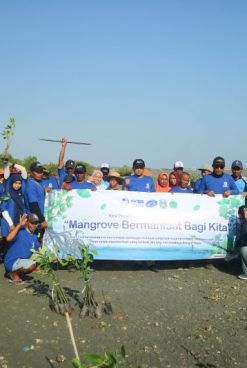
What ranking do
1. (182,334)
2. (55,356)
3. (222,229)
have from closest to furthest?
1. (55,356)
2. (182,334)
3. (222,229)

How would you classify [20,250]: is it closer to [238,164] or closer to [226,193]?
[226,193]

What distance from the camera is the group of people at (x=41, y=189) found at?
739 centimetres

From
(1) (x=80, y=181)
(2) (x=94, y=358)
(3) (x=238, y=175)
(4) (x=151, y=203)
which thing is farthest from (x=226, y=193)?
(2) (x=94, y=358)

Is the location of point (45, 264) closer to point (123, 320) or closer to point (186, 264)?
point (123, 320)

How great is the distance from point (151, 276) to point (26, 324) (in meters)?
3.01

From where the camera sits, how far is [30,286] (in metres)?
7.28

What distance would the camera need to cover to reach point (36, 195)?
834 cm

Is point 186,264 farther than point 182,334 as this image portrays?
Yes

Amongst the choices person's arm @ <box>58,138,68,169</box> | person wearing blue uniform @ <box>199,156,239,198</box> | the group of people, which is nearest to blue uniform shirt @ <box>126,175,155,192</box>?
the group of people

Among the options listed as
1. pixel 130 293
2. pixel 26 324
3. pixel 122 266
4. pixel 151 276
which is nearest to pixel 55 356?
pixel 26 324

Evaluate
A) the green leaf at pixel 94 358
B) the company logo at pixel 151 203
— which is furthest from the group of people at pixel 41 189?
the green leaf at pixel 94 358

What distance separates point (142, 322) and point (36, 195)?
143 inches

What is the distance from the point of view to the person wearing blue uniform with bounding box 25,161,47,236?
8.13 m

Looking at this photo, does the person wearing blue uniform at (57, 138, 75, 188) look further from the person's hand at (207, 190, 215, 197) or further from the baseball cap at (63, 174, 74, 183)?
the person's hand at (207, 190, 215, 197)
